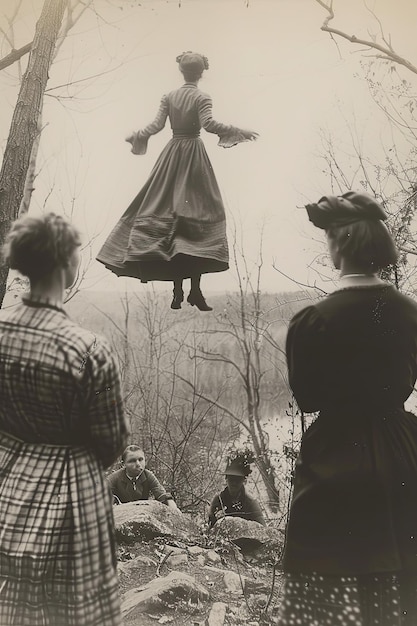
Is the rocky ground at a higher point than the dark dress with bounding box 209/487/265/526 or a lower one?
lower

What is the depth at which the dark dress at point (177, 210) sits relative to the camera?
10.1ft

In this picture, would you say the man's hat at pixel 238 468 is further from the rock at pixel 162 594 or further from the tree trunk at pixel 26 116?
the tree trunk at pixel 26 116

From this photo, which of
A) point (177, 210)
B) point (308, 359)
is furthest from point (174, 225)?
point (308, 359)

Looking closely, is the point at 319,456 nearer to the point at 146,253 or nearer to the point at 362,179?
the point at 146,253

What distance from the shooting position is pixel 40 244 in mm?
2201

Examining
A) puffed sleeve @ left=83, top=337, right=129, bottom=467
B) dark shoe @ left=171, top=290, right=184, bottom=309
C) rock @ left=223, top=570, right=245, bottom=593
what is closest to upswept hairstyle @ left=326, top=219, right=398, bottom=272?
dark shoe @ left=171, top=290, right=184, bottom=309

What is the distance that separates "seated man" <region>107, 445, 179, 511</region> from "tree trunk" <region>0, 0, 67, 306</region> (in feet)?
3.76

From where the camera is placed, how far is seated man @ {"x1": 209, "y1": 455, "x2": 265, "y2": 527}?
3.68 m

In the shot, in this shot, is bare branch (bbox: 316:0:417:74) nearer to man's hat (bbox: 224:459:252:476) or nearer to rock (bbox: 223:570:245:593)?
man's hat (bbox: 224:459:252:476)

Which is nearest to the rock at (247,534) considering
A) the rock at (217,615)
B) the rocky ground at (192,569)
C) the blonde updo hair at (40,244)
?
the rocky ground at (192,569)

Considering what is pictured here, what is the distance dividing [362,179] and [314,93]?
63 cm

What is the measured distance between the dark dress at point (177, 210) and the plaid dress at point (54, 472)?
1.00 metres

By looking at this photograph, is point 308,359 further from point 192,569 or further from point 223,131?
point 192,569

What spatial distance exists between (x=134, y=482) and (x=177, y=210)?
5.40ft
